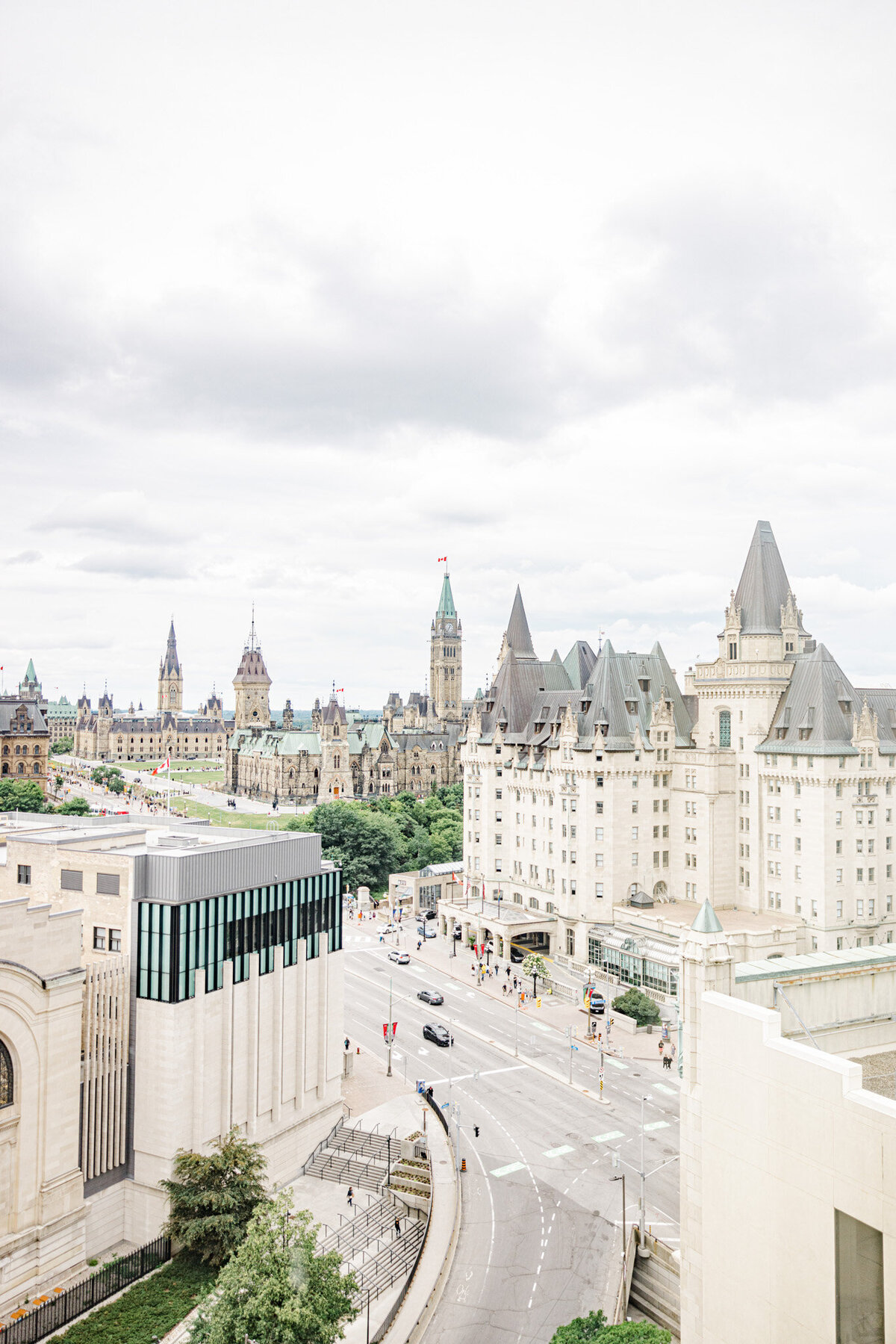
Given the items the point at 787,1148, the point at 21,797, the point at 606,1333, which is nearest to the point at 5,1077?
the point at 606,1333

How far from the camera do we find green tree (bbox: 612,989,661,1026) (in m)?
72.5

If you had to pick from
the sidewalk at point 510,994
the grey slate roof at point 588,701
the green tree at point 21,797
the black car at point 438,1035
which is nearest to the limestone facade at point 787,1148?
the sidewalk at point 510,994

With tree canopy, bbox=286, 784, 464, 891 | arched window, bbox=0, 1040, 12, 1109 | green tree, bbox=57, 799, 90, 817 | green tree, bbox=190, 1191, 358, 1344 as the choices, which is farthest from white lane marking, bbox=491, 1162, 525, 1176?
green tree, bbox=57, 799, 90, 817

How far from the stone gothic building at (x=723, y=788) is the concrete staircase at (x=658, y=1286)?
1789 inches

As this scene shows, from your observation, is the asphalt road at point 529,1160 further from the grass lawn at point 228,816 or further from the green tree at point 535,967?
the grass lawn at point 228,816

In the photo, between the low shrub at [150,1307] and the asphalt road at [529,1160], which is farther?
the asphalt road at [529,1160]

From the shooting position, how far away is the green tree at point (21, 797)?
13975 cm

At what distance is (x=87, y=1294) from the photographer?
126 feet

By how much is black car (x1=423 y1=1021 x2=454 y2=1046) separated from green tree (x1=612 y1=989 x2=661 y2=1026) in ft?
45.5

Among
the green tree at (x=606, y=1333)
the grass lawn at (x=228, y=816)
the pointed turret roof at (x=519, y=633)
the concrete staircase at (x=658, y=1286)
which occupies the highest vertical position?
the pointed turret roof at (x=519, y=633)

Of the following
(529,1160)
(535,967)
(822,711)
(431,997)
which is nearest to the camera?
(529,1160)

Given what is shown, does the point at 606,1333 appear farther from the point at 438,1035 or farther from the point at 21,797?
the point at 21,797

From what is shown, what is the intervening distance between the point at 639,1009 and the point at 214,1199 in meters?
40.8

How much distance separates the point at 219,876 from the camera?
156 ft
